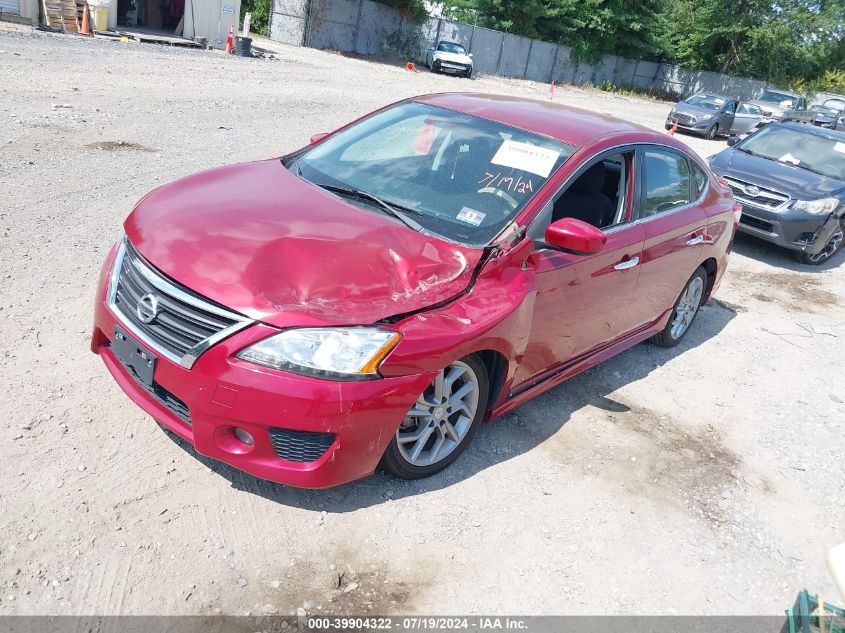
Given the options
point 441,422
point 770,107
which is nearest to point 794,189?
point 441,422

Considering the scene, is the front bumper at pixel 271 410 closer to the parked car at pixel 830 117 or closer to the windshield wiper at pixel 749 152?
the windshield wiper at pixel 749 152

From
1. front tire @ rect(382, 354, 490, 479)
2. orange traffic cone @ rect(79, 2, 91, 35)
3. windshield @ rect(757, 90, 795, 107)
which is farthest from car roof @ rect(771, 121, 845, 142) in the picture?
windshield @ rect(757, 90, 795, 107)

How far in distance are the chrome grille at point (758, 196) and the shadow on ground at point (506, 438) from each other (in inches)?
142

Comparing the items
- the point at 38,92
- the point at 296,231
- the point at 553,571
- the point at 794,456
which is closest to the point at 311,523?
the point at 553,571

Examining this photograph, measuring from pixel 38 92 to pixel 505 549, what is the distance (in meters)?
10.8

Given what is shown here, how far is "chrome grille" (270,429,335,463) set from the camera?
295 centimetres

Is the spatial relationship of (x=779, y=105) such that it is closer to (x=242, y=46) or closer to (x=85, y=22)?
(x=242, y=46)

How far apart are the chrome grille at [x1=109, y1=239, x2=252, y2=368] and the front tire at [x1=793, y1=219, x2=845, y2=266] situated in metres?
8.71

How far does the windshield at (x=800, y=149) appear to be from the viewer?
10.0m

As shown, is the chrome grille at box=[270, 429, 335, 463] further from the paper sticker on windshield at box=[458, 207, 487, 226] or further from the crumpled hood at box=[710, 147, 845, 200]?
the crumpled hood at box=[710, 147, 845, 200]

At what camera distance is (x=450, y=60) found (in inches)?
1230

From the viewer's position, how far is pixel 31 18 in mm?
19578

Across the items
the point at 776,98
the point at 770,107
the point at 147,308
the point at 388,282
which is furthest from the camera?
the point at 776,98

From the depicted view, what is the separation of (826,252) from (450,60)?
24284 mm
